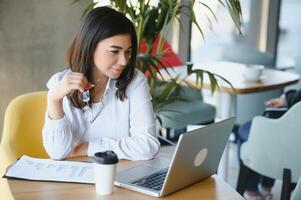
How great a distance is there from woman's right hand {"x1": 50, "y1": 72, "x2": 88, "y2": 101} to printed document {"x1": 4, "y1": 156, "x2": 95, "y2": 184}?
24cm

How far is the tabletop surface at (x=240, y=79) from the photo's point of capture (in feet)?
10.4

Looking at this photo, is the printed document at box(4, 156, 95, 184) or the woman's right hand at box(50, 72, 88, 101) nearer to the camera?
the printed document at box(4, 156, 95, 184)

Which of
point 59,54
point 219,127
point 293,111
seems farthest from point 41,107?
point 293,111

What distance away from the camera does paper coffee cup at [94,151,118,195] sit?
1.44m

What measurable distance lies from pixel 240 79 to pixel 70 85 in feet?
6.20

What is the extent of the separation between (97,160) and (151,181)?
0.24m

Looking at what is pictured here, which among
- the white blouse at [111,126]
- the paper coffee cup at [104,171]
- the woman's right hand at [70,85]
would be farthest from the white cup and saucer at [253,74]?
the paper coffee cup at [104,171]

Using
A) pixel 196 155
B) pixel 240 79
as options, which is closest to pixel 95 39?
pixel 196 155

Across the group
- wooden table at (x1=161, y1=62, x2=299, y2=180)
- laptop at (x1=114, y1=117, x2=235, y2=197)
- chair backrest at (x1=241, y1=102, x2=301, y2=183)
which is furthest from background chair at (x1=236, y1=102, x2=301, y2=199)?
laptop at (x1=114, y1=117, x2=235, y2=197)

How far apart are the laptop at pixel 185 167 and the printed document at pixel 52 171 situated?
4.4 inches

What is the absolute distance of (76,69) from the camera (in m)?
1.96

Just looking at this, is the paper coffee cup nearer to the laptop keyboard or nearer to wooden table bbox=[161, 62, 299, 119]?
the laptop keyboard

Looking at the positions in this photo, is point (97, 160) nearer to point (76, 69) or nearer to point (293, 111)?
point (76, 69)

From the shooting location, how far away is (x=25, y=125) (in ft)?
7.14
